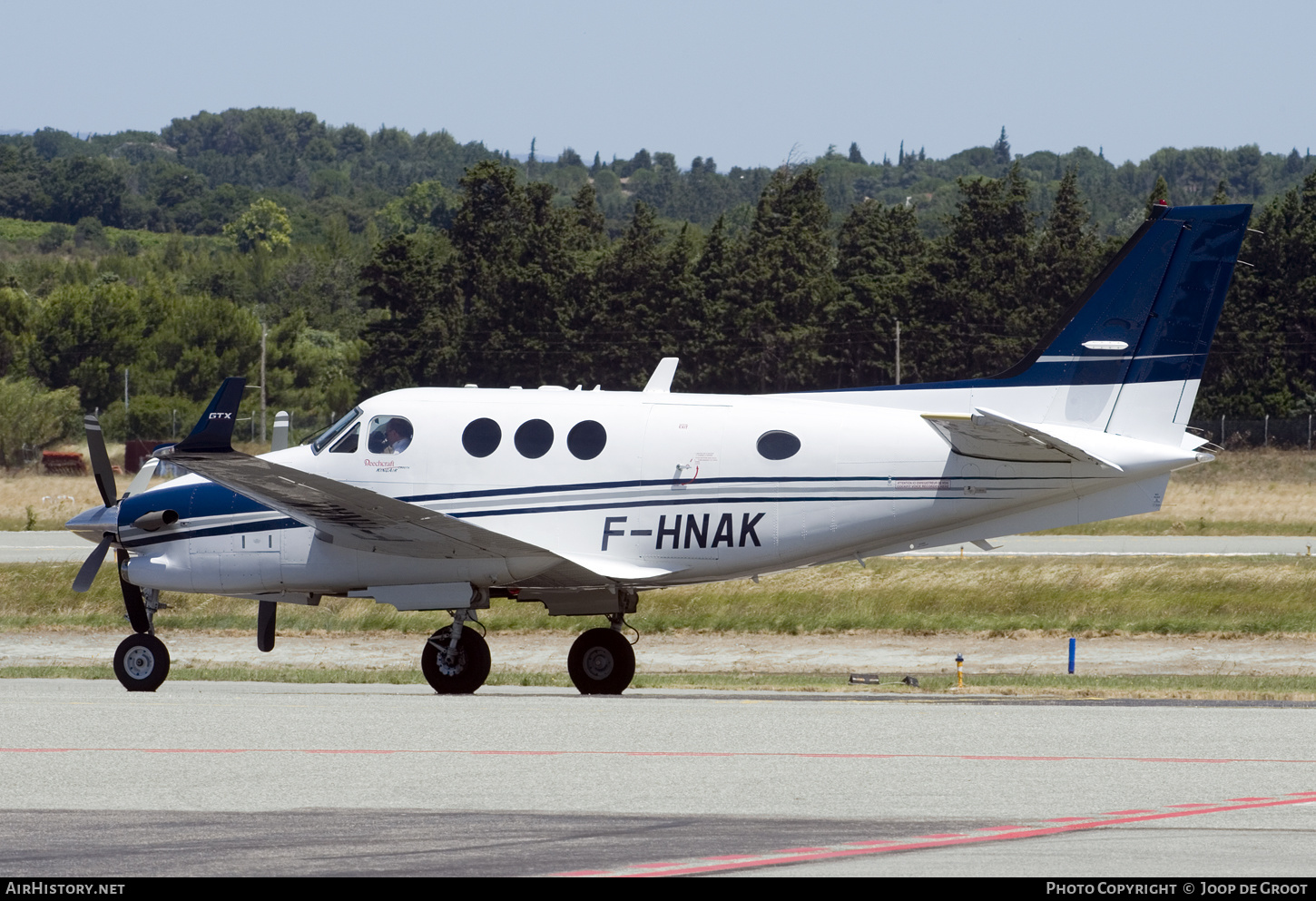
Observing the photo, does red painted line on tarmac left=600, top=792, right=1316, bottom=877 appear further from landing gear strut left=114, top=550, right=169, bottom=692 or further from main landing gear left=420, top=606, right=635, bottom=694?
landing gear strut left=114, top=550, right=169, bottom=692

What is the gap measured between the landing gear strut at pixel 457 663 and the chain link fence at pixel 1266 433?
57.9 m

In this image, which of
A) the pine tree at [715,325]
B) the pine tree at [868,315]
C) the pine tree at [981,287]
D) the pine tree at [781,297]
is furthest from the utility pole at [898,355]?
the pine tree at [715,325]

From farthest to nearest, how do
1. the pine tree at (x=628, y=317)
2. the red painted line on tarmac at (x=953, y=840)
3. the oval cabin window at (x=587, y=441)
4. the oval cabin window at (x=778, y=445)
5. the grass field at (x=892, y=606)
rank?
1. the pine tree at (x=628, y=317)
2. the grass field at (x=892, y=606)
3. the oval cabin window at (x=587, y=441)
4. the oval cabin window at (x=778, y=445)
5. the red painted line on tarmac at (x=953, y=840)

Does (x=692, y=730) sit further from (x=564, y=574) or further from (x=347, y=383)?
(x=347, y=383)

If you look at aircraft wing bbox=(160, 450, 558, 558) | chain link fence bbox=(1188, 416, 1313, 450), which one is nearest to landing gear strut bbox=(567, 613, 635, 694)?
aircraft wing bbox=(160, 450, 558, 558)

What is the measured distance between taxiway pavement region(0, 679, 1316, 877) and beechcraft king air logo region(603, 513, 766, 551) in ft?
5.80

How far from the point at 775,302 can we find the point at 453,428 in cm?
6607

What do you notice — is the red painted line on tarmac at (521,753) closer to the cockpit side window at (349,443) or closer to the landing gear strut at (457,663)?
the landing gear strut at (457,663)

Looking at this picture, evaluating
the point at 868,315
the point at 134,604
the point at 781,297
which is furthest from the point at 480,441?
the point at 868,315

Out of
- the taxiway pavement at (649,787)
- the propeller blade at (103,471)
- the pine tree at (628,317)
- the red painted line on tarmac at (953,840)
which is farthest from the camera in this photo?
the pine tree at (628,317)

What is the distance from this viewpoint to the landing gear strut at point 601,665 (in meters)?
19.0

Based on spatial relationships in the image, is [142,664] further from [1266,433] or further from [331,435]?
A: [1266,433]

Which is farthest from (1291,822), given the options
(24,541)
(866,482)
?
(24,541)

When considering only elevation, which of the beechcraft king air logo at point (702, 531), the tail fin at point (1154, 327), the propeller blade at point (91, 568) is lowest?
the propeller blade at point (91, 568)
